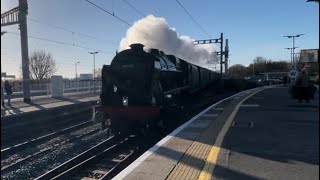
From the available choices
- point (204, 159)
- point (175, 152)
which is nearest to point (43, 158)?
point (175, 152)

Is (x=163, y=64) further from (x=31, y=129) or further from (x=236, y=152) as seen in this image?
(x=236, y=152)

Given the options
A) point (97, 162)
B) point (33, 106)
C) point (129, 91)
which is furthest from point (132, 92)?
point (33, 106)

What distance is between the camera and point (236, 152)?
28.2 ft

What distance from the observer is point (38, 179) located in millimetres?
9070

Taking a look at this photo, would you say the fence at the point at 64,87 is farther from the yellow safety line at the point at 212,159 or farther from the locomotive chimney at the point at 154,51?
the yellow safety line at the point at 212,159

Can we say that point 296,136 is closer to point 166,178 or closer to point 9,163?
point 166,178

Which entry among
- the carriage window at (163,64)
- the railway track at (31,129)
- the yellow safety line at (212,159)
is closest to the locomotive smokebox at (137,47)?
the carriage window at (163,64)

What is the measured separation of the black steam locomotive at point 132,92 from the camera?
13914mm

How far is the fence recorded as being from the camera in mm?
36375

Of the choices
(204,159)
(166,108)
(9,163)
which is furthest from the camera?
(166,108)

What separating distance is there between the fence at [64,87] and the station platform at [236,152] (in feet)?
82.9

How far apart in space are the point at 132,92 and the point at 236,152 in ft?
20.7

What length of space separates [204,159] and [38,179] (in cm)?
362

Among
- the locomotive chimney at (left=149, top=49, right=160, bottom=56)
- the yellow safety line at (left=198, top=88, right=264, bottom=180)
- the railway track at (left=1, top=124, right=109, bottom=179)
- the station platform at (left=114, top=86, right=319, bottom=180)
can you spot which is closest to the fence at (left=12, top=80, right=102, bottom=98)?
the railway track at (left=1, top=124, right=109, bottom=179)
